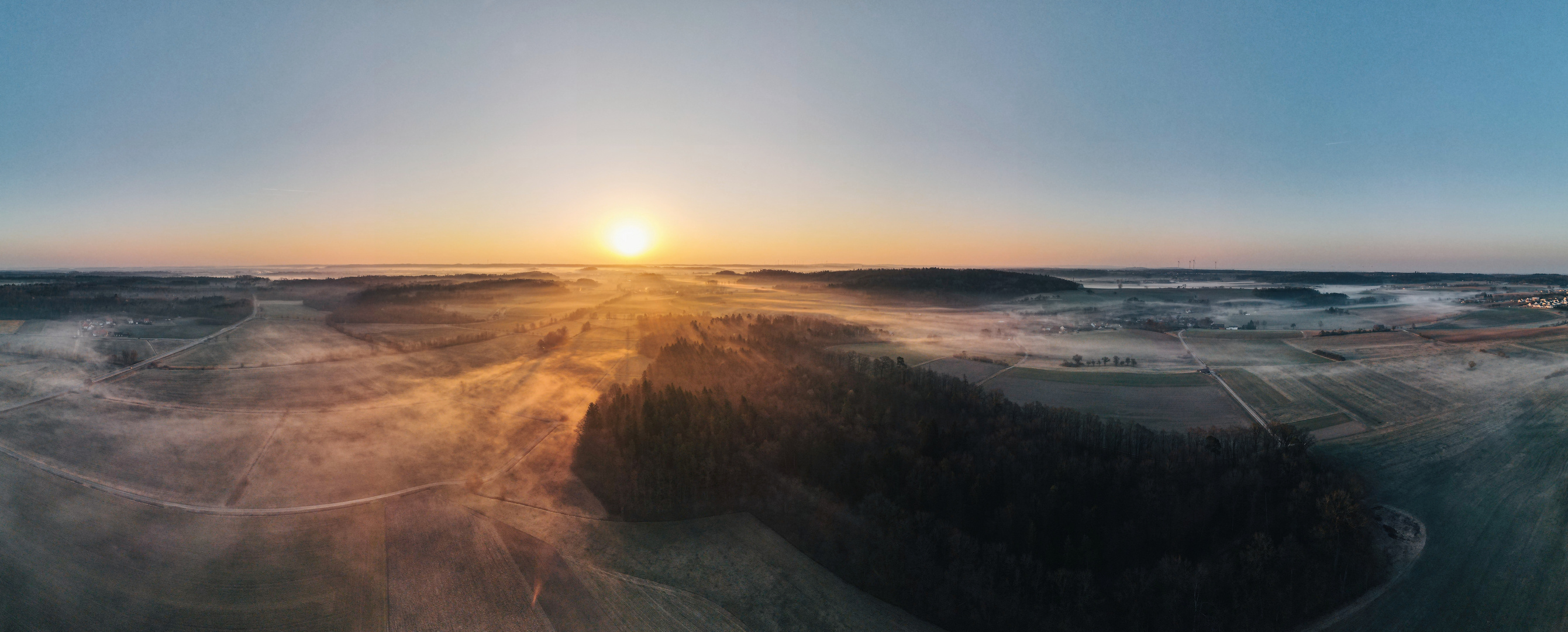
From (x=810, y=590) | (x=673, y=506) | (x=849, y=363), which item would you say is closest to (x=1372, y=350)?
(x=849, y=363)

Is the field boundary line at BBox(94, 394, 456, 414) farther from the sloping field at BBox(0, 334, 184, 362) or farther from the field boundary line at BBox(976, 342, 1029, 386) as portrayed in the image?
the field boundary line at BBox(976, 342, 1029, 386)

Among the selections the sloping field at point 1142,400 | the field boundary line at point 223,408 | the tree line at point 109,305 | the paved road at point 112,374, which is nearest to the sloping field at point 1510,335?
the sloping field at point 1142,400

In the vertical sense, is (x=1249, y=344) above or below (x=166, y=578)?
above

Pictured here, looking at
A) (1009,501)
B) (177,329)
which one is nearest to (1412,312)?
(1009,501)

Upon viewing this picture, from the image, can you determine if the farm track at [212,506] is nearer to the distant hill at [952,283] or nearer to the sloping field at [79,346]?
the sloping field at [79,346]

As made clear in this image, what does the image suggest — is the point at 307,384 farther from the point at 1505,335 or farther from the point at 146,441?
the point at 1505,335

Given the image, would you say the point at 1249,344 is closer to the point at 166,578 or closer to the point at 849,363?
the point at 849,363
